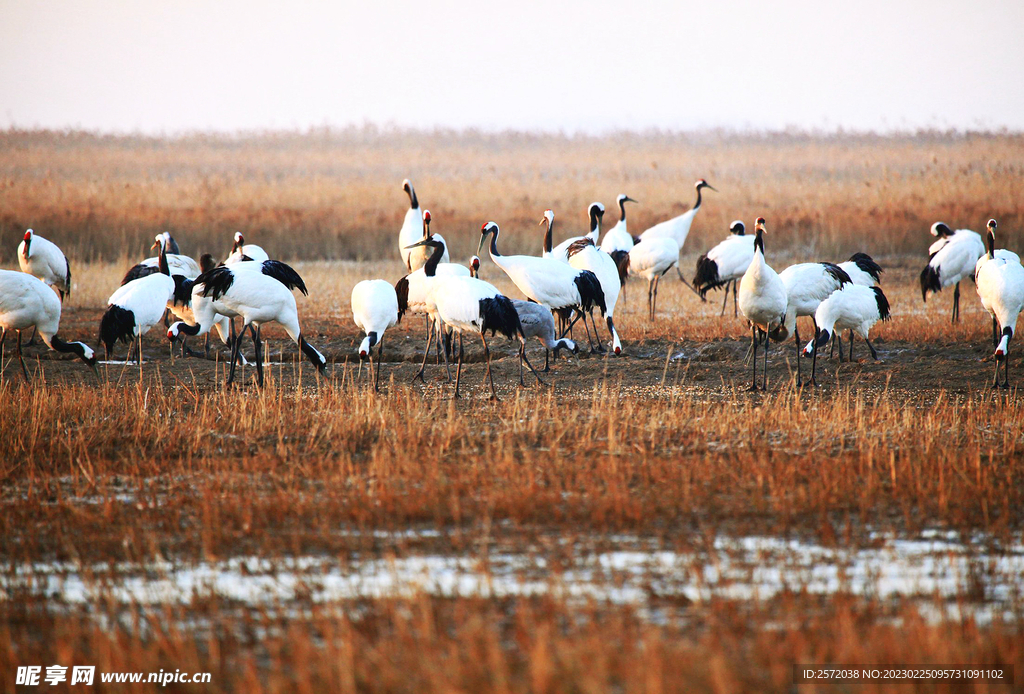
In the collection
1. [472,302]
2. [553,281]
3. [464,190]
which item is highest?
[464,190]

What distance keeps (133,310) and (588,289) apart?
14.1ft

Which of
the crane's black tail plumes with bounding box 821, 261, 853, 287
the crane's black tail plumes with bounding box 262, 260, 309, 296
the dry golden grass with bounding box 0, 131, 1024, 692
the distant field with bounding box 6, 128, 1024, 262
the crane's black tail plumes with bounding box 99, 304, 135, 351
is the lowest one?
the dry golden grass with bounding box 0, 131, 1024, 692

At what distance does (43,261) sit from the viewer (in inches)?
480

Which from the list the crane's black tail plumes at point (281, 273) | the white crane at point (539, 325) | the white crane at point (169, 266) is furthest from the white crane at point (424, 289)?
the white crane at point (169, 266)

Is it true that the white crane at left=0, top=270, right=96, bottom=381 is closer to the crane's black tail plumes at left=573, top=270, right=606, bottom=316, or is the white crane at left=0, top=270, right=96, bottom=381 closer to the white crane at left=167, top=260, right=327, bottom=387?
the white crane at left=167, top=260, right=327, bottom=387

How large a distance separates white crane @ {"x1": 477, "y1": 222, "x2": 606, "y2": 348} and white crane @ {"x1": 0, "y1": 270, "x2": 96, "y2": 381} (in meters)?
4.00

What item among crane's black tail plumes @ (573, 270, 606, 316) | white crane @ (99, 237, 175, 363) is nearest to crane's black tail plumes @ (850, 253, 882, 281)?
crane's black tail plumes @ (573, 270, 606, 316)

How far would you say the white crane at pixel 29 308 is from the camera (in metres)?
8.69

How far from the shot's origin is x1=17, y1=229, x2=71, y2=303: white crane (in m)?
11.8

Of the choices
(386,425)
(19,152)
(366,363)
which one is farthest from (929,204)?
(19,152)

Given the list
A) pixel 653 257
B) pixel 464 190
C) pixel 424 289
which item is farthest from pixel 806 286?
pixel 464 190

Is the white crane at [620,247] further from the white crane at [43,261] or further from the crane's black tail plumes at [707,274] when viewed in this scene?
the white crane at [43,261]

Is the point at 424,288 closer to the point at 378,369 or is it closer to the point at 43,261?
the point at 378,369

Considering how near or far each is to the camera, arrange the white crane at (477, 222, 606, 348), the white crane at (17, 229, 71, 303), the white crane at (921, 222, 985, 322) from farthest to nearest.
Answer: the white crane at (921, 222, 985, 322)
the white crane at (17, 229, 71, 303)
the white crane at (477, 222, 606, 348)
